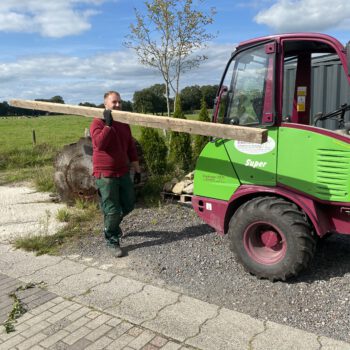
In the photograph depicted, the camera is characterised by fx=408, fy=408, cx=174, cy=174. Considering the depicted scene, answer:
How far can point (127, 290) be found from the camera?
3955 millimetres

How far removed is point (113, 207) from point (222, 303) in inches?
72.3

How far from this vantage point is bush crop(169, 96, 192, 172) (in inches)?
367

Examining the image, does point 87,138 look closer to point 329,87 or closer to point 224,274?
point 224,274

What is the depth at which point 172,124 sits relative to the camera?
4.18 meters

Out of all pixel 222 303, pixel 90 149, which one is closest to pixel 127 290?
pixel 222 303

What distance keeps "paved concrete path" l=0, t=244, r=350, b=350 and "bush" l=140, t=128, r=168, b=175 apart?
171 inches

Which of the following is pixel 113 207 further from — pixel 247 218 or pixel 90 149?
pixel 90 149

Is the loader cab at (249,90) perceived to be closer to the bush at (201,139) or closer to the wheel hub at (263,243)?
the wheel hub at (263,243)

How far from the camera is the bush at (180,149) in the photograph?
9.33 metres

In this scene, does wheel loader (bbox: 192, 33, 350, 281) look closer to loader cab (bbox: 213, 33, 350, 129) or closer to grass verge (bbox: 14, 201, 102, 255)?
loader cab (bbox: 213, 33, 350, 129)

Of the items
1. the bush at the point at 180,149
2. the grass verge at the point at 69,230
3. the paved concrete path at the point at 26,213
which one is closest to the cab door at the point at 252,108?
the grass verge at the point at 69,230

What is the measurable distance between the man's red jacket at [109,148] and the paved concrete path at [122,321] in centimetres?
118

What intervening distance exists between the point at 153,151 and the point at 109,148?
149 inches

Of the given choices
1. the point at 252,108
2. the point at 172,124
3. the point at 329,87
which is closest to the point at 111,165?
the point at 172,124
